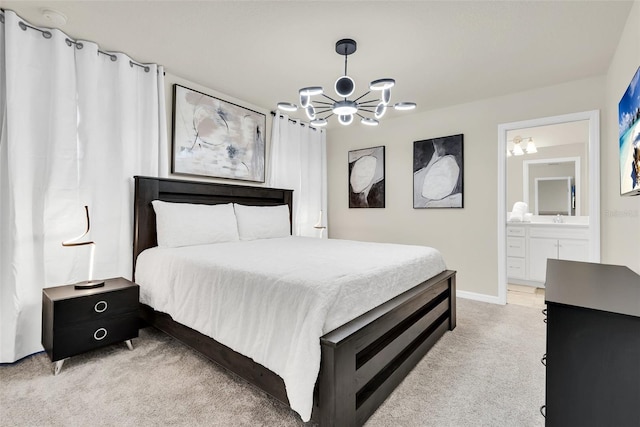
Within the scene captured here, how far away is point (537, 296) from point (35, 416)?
4.95 meters

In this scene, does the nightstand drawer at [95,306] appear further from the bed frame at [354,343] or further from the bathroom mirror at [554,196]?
the bathroom mirror at [554,196]

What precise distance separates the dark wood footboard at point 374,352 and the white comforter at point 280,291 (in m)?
0.06

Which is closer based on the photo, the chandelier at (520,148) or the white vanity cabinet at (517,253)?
the white vanity cabinet at (517,253)

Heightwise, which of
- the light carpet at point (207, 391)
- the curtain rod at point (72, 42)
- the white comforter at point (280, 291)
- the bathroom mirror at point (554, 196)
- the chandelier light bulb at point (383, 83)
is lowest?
the light carpet at point (207, 391)

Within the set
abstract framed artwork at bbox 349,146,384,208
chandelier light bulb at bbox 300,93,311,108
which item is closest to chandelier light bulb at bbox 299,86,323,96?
chandelier light bulb at bbox 300,93,311,108

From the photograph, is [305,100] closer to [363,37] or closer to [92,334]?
[363,37]

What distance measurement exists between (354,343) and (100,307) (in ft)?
6.12

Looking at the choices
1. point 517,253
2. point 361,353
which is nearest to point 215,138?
point 361,353

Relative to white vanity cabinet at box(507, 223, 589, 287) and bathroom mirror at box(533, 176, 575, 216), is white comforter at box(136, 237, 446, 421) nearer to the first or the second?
white vanity cabinet at box(507, 223, 589, 287)

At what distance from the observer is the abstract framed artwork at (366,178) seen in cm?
459

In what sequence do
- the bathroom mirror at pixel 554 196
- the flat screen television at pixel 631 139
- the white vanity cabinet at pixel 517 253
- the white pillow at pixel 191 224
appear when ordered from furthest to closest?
1. the bathroom mirror at pixel 554 196
2. the white vanity cabinet at pixel 517 253
3. the white pillow at pixel 191 224
4. the flat screen television at pixel 631 139

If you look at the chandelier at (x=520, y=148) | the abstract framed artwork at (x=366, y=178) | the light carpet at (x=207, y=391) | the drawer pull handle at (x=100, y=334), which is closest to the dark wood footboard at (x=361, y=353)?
the light carpet at (x=207, y=391)

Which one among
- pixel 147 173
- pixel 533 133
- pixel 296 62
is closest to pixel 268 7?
pixel 296 62

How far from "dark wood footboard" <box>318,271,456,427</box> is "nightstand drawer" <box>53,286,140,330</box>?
1.72m
